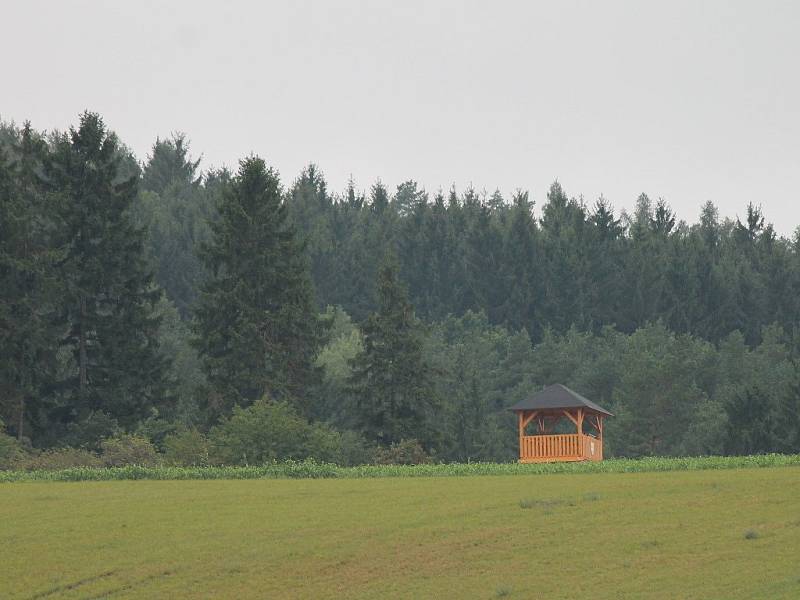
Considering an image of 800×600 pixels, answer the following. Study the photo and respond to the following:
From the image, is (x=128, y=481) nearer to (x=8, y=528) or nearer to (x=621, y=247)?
(x=8, y=528)

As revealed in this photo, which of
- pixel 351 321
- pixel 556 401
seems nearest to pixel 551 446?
pixel 556 401

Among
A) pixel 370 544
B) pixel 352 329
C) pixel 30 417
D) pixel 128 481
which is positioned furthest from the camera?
pixel 352 329

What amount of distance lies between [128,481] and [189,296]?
284 ft

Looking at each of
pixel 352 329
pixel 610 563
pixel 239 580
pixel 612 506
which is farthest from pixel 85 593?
pixel 352 329

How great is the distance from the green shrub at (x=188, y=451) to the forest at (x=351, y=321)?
0.16 meters

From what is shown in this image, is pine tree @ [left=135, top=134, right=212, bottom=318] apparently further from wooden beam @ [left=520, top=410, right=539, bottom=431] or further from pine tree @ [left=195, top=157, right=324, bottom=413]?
wooden beam @ [left=520, top=410, right=539, bottom=431]

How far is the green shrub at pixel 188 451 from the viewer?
50531 mm

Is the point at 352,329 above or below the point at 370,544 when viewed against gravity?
above

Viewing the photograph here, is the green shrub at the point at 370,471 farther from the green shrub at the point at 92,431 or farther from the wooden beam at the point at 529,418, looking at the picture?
the green shrub at the point at 92,431

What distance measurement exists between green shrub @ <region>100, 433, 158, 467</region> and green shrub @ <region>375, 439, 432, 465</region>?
1036cm

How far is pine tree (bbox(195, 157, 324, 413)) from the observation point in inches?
2516

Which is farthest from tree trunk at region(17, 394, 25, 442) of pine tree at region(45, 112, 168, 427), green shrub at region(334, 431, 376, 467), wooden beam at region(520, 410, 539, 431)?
wooden beam at region(520, 410, 539, 431)

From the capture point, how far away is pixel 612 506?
2900 centimetres

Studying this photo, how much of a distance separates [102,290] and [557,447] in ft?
84.9
